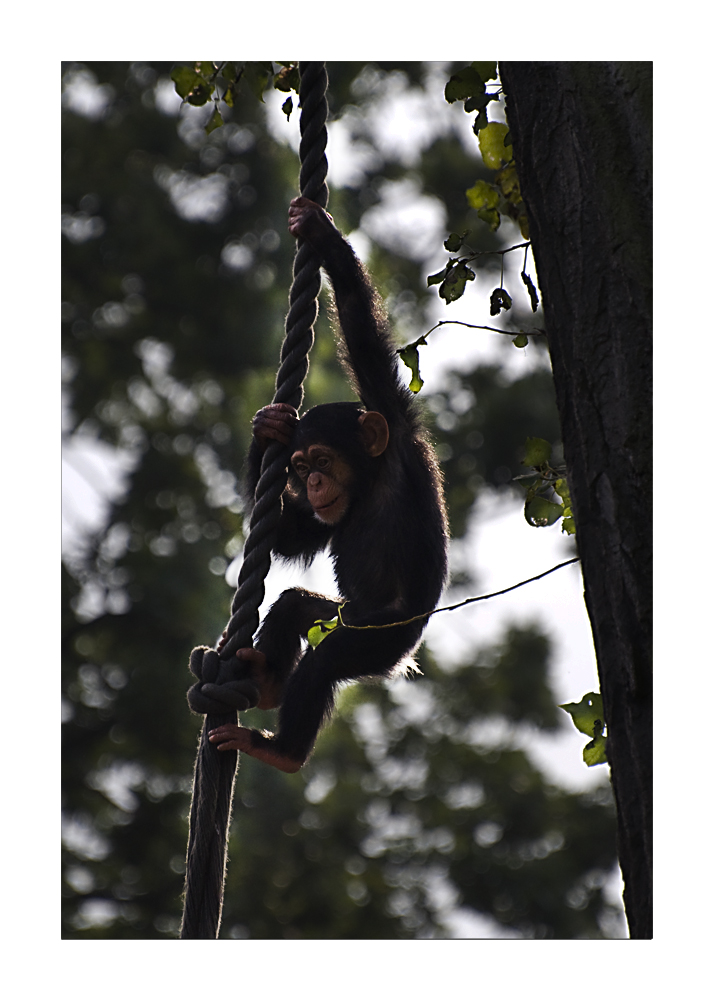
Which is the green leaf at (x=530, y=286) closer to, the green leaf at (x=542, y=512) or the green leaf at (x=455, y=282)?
the green leaf at (x=455, y=282)

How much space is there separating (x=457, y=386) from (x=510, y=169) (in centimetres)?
584

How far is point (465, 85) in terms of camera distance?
1763mm

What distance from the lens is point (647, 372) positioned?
1298mm

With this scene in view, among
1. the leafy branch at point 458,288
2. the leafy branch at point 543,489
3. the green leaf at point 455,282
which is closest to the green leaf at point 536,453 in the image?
the leafy branch at point 543,489

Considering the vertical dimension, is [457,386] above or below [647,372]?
above

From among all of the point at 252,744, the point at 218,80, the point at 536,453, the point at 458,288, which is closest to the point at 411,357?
the point at 458,288

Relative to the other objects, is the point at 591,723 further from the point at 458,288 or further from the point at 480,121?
the point at 480,121

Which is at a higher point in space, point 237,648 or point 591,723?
point 237,648

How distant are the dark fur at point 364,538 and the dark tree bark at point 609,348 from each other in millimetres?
811

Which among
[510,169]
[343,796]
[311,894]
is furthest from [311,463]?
[343,796]

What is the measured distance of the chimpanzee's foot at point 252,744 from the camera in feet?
5.93

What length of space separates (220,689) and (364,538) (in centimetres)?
66

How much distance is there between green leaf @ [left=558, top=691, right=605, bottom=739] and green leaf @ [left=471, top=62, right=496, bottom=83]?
1.10m

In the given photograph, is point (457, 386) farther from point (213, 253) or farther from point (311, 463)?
point (311, 463)
